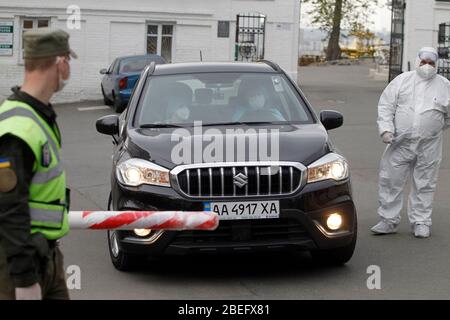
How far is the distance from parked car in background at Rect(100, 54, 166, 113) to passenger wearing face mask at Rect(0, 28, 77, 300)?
70.2 feet

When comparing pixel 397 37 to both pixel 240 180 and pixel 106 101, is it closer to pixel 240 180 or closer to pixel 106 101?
pixel 106 101

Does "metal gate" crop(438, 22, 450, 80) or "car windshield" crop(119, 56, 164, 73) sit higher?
"metal gate" crop(438, 22, 450, 80)

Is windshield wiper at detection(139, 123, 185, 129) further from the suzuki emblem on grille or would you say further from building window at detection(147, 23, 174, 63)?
building window at detection(147, 23, 174, 63)

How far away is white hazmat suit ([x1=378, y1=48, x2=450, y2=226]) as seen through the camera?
385 inches

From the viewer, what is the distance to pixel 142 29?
32219 millimetres

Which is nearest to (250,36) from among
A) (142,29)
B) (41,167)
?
(142,29)

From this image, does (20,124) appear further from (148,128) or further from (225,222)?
(148,128)

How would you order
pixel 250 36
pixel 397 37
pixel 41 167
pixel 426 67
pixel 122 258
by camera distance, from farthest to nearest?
pixel 397 37, pixel 250 36, pixel 426 67, pixel 122 258, pixel 41 167

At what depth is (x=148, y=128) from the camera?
8.53 meters

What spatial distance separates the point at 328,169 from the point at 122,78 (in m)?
19.2

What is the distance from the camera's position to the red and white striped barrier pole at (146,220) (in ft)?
16.6

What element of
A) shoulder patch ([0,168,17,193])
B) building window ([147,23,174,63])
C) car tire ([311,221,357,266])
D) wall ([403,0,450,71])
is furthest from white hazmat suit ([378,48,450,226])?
wall ([403,0,450,71])
